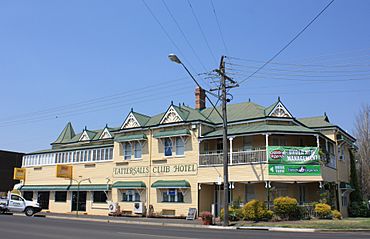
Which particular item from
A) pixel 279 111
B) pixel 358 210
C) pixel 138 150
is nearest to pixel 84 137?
pixel 138 150

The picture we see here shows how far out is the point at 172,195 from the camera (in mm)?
34312

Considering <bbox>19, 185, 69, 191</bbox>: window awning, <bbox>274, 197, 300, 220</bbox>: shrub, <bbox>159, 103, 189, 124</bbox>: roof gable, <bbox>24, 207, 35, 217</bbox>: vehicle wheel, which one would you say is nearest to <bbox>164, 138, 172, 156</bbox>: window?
<bbox>159, 103, 189, 124</bbox>: roof gable

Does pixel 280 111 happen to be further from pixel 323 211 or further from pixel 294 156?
pixel 323 211

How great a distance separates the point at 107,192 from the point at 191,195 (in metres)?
10.3

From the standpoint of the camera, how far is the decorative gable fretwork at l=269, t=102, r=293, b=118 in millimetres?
32219

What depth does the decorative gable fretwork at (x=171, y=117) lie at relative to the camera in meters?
35.2

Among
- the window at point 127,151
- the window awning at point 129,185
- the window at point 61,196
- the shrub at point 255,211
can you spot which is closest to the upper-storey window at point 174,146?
the window awning at point 129,185

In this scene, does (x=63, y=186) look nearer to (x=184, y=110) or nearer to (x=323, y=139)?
(x=184, y=110)

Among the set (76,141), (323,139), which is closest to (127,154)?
(76,141)

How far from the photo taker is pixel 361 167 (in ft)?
154

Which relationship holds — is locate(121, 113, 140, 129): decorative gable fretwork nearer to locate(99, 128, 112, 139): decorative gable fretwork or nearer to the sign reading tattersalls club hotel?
the sign reading tattersalls club hotel

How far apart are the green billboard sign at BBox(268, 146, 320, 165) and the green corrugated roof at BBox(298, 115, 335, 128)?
6.66 metres

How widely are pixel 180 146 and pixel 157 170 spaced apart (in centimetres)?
307

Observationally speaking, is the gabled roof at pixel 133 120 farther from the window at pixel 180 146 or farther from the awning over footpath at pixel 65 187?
the awning over footpath at pixel 65 187
